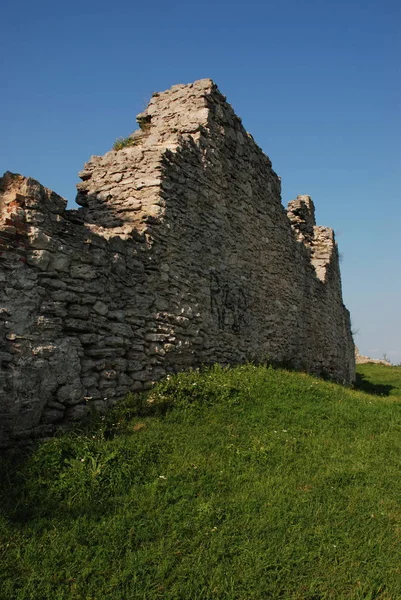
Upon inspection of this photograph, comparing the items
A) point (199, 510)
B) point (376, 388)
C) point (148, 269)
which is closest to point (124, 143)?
point (148, 269)

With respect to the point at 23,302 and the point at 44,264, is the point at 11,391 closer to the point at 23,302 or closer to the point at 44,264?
the point at 23,302

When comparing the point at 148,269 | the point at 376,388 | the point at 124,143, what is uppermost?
the point at 124,143

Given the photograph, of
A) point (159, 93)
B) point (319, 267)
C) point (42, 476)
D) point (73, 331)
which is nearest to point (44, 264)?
point (73, 331)

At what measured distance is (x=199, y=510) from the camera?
429cm

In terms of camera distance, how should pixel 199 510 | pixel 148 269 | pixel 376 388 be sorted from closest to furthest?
1. pixel 199 510
2. pixel 148 269
3. pixel 376 388

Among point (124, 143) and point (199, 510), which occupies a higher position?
point (124, 143)

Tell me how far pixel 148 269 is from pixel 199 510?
11.7 ft

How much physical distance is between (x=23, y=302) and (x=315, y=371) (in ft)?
34.9

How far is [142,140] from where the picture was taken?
8.79 m

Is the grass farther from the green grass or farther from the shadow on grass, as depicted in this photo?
the shadow on grass

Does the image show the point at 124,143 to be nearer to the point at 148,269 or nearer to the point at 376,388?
the point at 148,269

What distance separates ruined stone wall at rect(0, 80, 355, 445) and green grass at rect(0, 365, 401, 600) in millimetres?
570

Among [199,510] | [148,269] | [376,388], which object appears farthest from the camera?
[376,388]

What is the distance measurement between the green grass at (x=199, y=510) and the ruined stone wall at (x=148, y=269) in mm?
570
